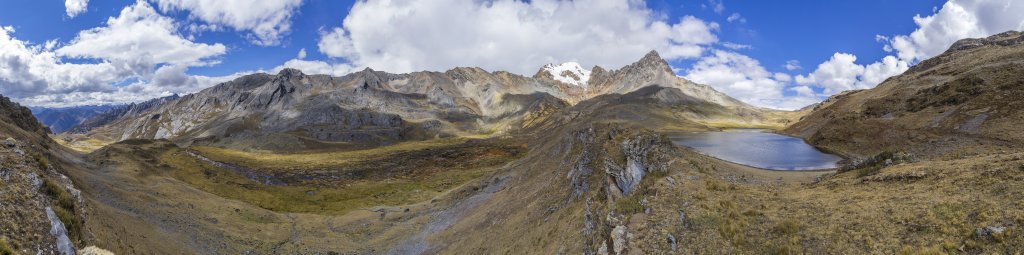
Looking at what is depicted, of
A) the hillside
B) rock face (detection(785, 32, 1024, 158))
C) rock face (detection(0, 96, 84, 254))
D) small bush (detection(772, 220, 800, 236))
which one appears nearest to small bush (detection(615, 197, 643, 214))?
small bush (detection(772, 220, 800, 236))

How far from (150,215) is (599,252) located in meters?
53.3

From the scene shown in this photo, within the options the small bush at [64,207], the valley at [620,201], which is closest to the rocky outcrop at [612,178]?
the valley at [620,201]

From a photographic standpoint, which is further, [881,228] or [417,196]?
[417,196]

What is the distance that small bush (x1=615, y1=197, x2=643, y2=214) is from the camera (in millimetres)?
27734

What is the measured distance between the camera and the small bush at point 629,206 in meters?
27.7

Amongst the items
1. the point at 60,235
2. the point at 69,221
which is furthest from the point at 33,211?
the point at 60,235

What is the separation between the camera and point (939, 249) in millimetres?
17078

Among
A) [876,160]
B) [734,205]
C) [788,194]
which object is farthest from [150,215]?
[876,160]

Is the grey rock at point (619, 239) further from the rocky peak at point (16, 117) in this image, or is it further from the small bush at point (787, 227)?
the rocky peak at point (16, 117)

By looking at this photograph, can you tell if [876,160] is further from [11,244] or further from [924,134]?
[11,244]

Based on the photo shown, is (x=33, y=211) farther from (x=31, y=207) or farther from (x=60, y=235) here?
(x=60, y=235)

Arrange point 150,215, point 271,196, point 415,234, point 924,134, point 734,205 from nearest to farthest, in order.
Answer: point 734,205 < point 150,215 < point 415,234 < point 924,134 < point 271,196

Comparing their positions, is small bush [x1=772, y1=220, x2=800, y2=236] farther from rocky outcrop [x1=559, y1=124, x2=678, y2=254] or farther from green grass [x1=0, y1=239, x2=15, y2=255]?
green grass [x1=0, y1=239, x2=15, y2=255]

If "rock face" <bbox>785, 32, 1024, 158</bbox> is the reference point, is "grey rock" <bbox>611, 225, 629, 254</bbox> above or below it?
below
